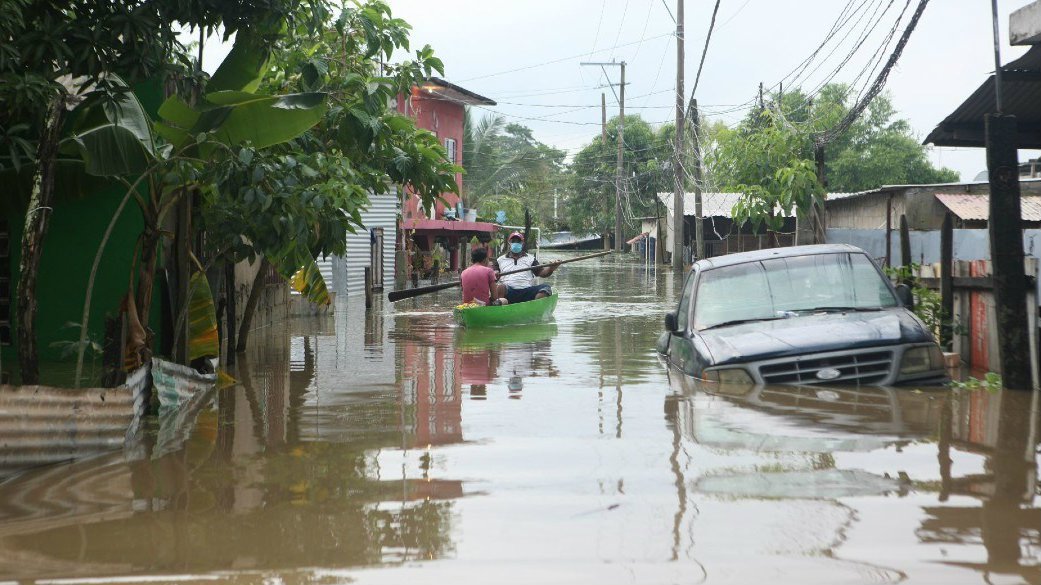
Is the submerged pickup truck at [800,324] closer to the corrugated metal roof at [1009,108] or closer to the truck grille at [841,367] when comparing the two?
the truck grille at [841,367]

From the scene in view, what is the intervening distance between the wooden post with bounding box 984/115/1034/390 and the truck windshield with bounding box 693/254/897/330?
1005 millimetres

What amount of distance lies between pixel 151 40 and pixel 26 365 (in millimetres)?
2691

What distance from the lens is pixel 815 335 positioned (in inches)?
397

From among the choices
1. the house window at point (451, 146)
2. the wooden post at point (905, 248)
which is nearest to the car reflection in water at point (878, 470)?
the wooden post at point (905, 248)

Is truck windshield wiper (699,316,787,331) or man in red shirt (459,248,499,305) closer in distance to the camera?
truck windshield wiper (699,316,787,331)

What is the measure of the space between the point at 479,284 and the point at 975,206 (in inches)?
475

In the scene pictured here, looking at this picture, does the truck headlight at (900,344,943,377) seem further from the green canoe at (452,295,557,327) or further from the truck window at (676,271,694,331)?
the green canoe at (452,295,557,327)

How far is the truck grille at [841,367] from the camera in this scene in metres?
9.81

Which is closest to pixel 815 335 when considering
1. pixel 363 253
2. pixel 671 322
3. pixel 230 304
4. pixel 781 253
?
pixel 781 253

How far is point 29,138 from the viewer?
10750 millimetres

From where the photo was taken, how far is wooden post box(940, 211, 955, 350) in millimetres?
13281

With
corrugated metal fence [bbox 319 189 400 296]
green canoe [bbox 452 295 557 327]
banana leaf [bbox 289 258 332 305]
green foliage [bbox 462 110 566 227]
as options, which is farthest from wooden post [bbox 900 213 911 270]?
green foliage [bbox 462 110 566 227]

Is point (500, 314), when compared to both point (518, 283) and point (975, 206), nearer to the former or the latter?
point (518, 283)

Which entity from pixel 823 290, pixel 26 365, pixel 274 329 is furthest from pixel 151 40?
pixel 274 329
